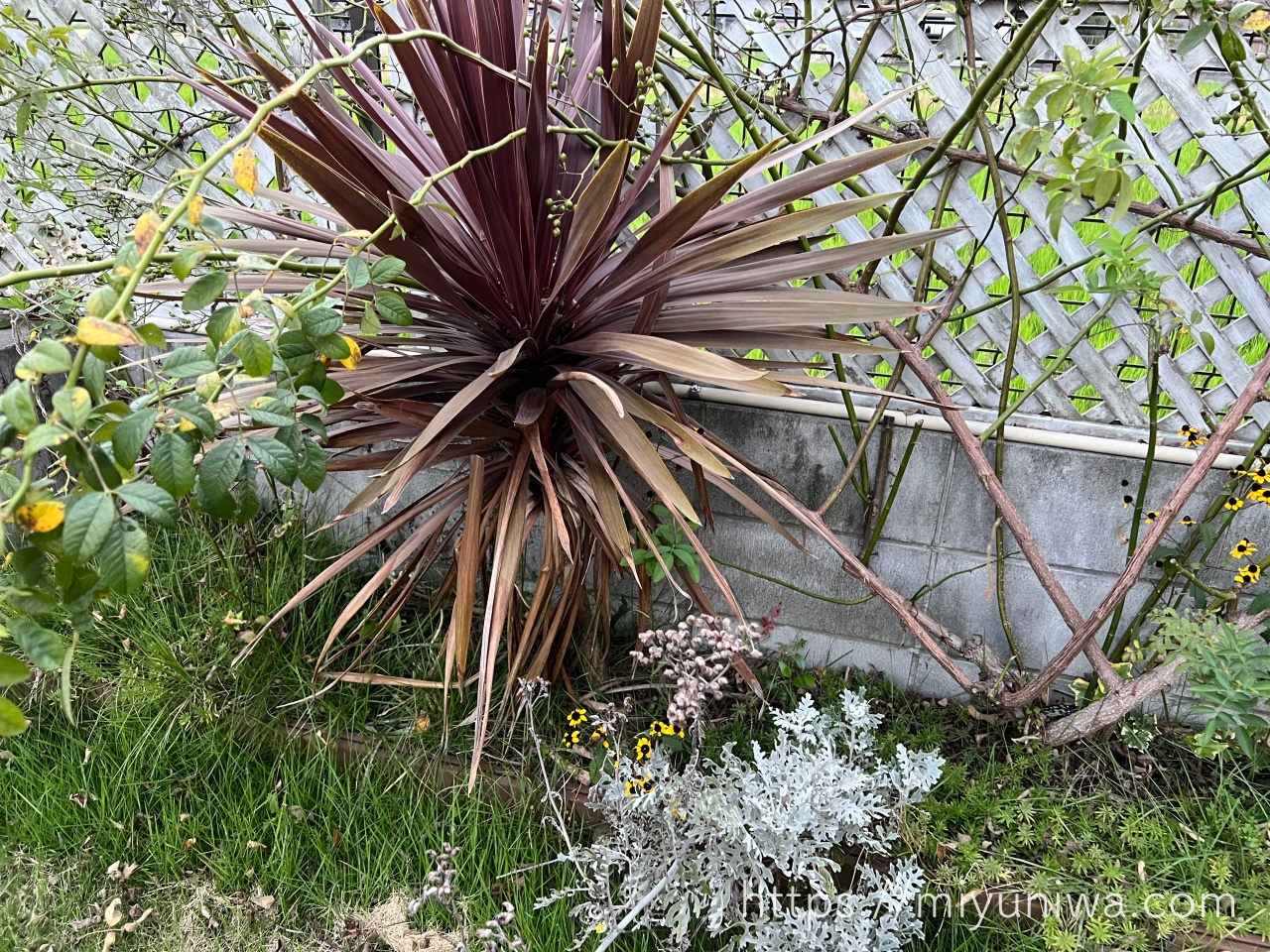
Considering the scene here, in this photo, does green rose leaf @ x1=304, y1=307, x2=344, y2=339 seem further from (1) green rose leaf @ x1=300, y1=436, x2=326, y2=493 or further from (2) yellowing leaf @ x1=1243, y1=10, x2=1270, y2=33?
(2) yellowing leaf @ x1=1243, y1=10, x2=1270, y2=33

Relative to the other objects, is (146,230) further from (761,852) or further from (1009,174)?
(1009,174)

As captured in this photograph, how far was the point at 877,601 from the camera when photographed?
6.05 feet

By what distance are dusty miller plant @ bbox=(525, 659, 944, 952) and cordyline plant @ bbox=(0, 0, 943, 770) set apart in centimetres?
32

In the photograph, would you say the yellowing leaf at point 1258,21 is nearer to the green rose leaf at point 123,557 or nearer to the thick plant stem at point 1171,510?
the thick plant stem at point 1171,510

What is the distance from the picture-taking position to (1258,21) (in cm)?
118

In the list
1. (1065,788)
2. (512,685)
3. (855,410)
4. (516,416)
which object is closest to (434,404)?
(516,416)

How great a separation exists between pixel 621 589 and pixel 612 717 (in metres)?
0.41

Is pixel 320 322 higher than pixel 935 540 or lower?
higher

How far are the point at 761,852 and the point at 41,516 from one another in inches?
44.8

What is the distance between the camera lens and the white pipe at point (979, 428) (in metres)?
1.63

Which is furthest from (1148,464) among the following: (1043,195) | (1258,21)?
(1258,21)

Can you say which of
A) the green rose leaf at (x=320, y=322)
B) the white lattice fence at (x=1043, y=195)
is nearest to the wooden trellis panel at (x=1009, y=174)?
the white lattice fence at (x=1043, y=195)

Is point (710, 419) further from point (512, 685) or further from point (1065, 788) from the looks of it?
point (1065, 788)

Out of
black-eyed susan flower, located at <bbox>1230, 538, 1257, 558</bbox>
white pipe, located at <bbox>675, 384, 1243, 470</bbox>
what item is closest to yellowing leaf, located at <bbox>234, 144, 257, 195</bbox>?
white pipe, located at <bbox>675, 384, 1243, 470</bbox>
